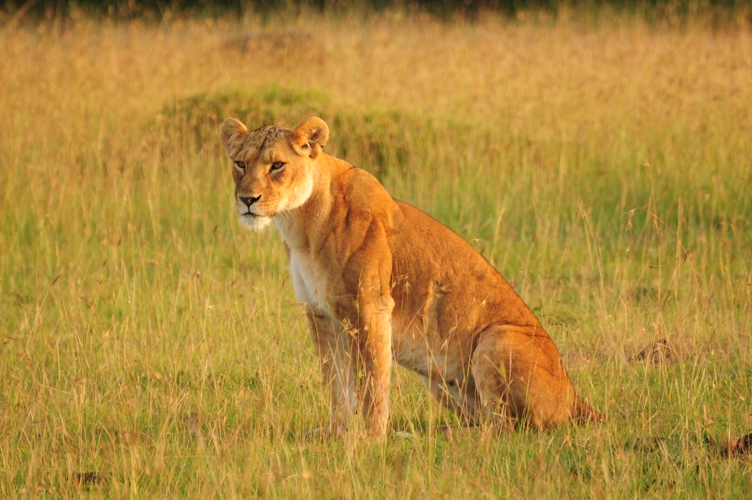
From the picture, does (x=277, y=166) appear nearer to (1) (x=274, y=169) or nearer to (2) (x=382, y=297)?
(1) (x=274, y=169)

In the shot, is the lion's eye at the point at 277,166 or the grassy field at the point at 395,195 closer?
the grassy field at the point at 395,195

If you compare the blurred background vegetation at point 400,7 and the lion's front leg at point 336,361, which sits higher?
the blurred background vegetation at point 400,7

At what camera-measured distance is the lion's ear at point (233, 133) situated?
4.88 metres

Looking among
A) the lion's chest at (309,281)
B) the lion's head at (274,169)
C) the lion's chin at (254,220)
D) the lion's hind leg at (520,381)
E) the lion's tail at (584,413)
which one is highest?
the lion's head at (274,169)

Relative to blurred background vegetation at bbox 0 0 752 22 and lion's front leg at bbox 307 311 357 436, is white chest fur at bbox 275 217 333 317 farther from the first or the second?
blurred background vegetation at bbox 0 0 752 22

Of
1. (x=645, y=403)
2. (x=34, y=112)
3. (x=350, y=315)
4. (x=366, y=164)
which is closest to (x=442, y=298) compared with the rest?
(x=350, y=315)

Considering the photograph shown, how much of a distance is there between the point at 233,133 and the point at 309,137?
0.42 m

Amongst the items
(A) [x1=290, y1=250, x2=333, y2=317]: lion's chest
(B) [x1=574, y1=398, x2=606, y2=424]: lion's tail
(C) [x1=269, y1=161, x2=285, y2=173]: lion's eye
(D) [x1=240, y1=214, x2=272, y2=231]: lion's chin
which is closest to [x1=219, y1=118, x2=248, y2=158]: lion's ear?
(C) [x1=269, y1=161, x2=285, y2=173]: lion's eye

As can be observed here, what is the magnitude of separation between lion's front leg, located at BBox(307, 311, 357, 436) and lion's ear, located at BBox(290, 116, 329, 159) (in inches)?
32.0

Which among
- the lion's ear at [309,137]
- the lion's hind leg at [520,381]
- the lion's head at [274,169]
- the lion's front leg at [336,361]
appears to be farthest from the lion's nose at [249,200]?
the lion's hind leg at [520,381]

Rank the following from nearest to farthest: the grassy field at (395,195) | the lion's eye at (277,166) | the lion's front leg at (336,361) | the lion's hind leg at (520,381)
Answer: the grassy field at (395,195) → the lion's hind leg at (520,381) → the lion's eye at (277,166) → the lion's front leg at (336,361)

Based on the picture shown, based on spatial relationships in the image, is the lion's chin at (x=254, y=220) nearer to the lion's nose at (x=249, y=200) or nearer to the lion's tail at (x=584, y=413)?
the lion's nose at (x=249, y=200)

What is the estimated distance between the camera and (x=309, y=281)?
479 cm

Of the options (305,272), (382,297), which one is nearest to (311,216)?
(305,272)
